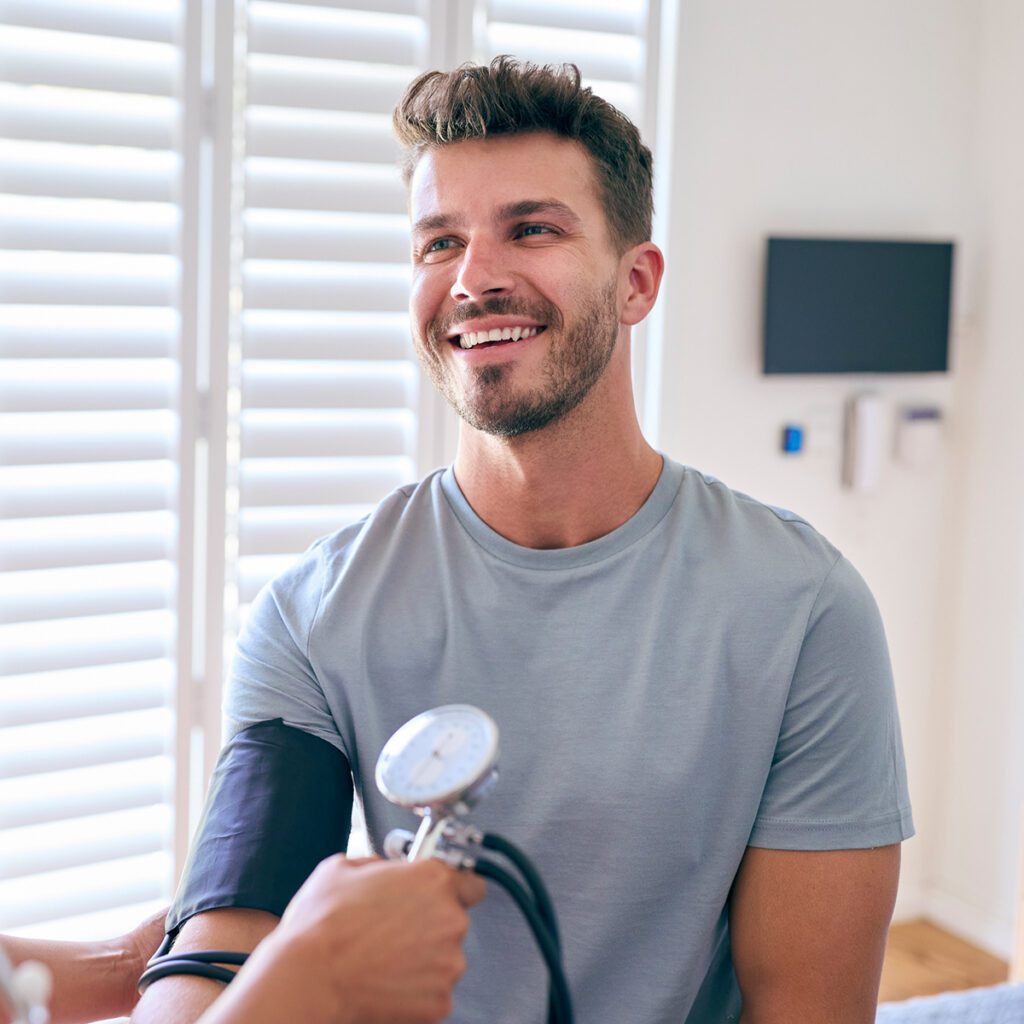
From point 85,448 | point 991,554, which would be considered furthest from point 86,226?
point 991,554

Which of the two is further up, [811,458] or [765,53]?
[765,53]

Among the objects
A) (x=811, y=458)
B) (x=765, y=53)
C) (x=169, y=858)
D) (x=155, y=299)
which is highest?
(x=765, y=53)

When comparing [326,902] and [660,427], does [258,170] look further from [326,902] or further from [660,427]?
[326,902]

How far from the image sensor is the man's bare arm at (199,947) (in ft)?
3.61

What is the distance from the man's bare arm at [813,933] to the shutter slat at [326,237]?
1.40 metres

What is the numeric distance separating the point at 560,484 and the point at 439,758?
0.51 meters

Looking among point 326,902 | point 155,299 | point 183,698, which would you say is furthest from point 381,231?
point 326,902

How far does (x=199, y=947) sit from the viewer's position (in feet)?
3.81

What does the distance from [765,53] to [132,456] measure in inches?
62.1

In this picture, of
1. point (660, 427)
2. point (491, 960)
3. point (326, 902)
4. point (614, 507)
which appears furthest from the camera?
point (660, 427)

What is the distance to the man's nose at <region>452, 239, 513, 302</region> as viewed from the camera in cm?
137

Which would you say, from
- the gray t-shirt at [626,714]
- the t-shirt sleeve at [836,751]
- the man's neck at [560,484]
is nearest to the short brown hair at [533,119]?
the man's neck at [560,484]

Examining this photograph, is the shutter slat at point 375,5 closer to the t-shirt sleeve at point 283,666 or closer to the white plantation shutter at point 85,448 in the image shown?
the white plantation shutter at point 85,448

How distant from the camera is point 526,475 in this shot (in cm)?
141
